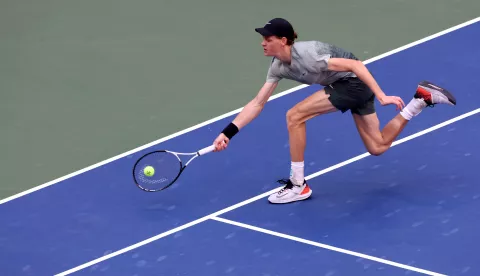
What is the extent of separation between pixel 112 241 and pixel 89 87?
3.26 meters

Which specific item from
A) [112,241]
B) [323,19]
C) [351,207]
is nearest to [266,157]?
[351,207]

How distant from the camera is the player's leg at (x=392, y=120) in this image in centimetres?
1278

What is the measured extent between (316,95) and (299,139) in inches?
17.2

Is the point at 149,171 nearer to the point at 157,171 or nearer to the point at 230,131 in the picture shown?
the point at 157,171

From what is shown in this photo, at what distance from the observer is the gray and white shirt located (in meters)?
12.2

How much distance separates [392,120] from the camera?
12.9 metres

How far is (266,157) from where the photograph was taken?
13648 millimetres

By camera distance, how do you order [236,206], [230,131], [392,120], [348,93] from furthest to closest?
1. [392,120]
2. [236,206]
3. [348,93]
4. [230,131]

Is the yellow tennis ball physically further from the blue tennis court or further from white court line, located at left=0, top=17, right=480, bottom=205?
white court line, located at left=0, top=17, right=480, bottom=205

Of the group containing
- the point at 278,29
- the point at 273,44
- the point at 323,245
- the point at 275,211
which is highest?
the point at 278,29

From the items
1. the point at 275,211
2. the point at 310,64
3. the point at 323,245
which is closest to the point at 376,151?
the point at 275,211

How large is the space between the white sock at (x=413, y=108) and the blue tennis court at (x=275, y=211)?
674mm

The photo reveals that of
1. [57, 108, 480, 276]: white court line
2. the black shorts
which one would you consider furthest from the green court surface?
the black shorts

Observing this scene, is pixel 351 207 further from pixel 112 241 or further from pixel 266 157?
pixel 112 241
